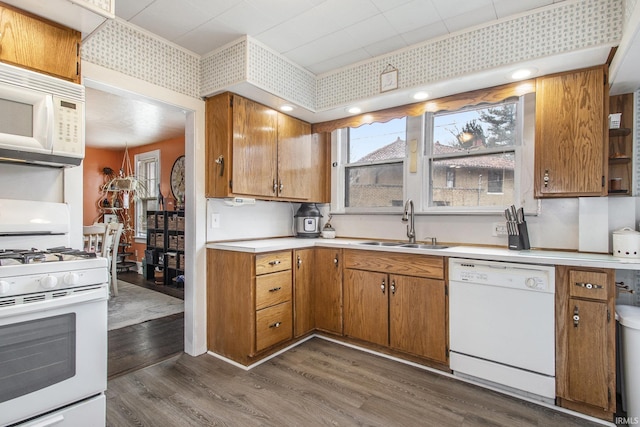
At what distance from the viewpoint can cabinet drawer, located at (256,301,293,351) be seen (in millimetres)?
2536

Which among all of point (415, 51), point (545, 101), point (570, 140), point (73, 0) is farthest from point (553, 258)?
point (73, 0)

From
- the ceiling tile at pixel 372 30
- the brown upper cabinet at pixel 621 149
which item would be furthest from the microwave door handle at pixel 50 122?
the brown upper cabinet at pixel 621 149

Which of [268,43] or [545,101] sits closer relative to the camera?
[545,101]

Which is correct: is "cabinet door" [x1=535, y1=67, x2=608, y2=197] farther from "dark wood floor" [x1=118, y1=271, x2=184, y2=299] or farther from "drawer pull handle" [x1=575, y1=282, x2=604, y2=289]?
"dark wood floor" [x1=118, y1=271, x2=184, y2=299]

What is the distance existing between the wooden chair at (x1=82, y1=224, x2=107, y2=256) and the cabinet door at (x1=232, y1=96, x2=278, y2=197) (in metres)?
2.27

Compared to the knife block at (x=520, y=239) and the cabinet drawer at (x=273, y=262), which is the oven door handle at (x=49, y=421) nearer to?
the cabinet drawer at (x=273, y=262)

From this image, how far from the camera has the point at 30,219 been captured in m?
1.75

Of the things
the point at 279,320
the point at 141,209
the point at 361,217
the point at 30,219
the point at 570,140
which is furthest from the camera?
the point at 141,209

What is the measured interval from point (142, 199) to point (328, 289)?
5174mm

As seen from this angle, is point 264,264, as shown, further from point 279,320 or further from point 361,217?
point 361,217

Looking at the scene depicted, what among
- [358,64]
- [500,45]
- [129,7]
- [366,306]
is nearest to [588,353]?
[366,306]

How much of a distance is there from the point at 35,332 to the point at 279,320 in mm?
1654

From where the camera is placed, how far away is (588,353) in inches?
74.7

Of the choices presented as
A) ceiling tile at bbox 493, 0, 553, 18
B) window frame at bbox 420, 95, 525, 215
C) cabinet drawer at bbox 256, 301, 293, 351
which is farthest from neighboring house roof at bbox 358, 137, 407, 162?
cabinet drawer at bbox 256, 301, 293, 351
